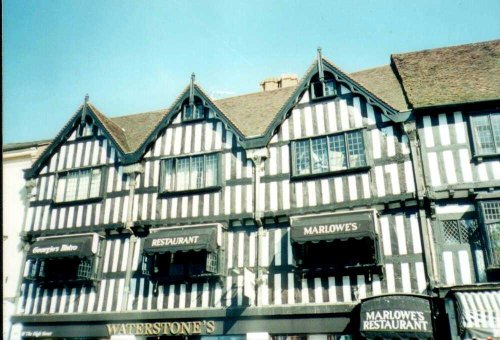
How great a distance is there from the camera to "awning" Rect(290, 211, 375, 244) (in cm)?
1109

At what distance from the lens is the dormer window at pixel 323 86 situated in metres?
13.6

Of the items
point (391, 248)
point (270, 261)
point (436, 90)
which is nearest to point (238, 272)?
point (270, 261)

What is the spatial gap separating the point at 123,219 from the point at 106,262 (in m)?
1.56

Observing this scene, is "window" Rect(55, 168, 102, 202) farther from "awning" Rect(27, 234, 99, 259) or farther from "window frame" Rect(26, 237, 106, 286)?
"window frame" Rect(26, 237, 106, 286)

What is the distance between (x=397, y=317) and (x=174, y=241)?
21.9 feet

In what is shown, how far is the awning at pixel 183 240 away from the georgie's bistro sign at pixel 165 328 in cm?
219

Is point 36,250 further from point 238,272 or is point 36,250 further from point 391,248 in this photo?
point 391,248

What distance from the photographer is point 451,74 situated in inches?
534

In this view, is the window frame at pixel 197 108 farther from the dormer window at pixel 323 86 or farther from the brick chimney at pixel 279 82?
the brick chimney at pixel 279 82

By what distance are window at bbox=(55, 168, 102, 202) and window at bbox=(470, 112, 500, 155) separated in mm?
12566

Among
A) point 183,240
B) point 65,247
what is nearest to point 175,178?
point 183,240

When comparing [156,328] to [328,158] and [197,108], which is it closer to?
[328,158]

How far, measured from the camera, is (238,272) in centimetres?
1209

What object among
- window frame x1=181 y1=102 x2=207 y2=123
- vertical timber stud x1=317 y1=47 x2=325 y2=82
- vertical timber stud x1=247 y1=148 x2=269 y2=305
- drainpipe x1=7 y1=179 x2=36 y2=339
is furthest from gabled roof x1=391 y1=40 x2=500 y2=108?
drainpipe x1=7 y1=179 x2=36 y2=339
